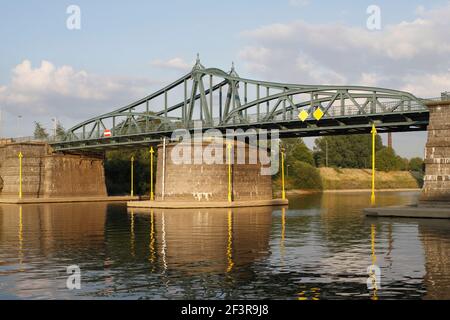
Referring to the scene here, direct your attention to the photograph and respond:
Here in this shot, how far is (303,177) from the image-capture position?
146750 mm

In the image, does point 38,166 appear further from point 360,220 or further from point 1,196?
point 360,220

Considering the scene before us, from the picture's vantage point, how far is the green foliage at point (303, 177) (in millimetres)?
145500

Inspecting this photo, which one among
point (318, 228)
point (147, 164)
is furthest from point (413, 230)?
point (147, 164)

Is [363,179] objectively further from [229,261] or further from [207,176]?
[229,261]

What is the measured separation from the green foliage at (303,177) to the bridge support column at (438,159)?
88230 millimetres

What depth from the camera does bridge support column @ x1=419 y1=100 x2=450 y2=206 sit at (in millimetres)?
54375

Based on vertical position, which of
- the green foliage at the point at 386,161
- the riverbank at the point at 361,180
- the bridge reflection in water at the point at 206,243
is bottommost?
the bridge reflection in water at the point at 206,243

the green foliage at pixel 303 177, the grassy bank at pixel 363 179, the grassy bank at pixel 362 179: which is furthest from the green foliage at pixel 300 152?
the green foliage at pixel 303 177

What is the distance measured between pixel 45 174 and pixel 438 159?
66124 mm

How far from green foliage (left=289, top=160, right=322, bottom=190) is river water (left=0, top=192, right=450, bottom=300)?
330ft

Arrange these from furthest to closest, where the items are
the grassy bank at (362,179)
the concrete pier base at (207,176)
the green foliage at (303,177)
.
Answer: the grassy bank at (362,179)
the green foliage at (303,177)
the concrete pier base at (207,176)

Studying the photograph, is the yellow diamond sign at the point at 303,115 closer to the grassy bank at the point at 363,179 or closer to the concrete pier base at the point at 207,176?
the concrete pier base at the point at 207,176

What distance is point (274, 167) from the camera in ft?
483
